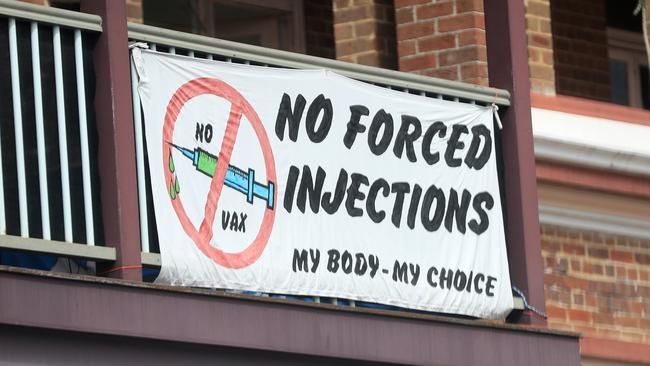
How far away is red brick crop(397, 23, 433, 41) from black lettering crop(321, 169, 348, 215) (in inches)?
102

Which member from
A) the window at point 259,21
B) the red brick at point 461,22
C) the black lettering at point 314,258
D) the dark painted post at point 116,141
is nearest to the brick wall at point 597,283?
the red brick at point 461,22

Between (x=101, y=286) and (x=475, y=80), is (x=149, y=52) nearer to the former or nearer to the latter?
(x=101, y=286)

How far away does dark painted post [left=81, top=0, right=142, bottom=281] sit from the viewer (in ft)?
26.9

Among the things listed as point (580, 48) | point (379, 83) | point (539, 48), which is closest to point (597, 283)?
point (539, 48)

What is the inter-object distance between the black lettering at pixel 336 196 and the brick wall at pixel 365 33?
292 centimetres

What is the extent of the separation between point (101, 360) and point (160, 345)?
0.31 meters

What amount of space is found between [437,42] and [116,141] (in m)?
3.76

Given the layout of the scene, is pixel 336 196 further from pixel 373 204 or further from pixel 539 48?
pixel 539 48

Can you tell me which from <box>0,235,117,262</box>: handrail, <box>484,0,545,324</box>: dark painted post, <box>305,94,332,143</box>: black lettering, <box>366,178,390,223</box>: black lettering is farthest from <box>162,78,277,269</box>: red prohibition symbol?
<box>484,0,545,324</box>: dark painted post

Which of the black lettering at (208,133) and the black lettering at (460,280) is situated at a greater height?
the black lettering at (208,133)

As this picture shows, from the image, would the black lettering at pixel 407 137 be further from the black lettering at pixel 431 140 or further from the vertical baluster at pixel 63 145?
the vertical baluster at pixel 63 145

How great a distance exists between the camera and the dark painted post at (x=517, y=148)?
991cm

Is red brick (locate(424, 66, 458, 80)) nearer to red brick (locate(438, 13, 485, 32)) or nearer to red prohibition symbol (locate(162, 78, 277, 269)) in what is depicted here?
red brick (locate(438, 13, 485, 32))

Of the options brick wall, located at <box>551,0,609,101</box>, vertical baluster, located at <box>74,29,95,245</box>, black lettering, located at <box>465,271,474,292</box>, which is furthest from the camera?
brick wall, located at <box>551,0,609,101</box>
